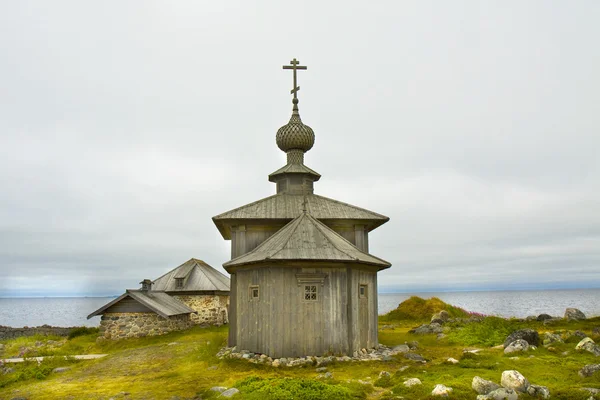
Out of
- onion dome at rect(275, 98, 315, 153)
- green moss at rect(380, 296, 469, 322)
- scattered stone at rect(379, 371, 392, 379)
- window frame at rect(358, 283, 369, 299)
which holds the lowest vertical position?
green moss at rect(380, 296, 469, 322)

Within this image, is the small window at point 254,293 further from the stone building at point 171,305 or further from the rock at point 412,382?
the stone building at point 171,305

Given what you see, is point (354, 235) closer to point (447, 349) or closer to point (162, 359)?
point (447, 349)

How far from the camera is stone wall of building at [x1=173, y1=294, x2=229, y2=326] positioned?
35.5 meters

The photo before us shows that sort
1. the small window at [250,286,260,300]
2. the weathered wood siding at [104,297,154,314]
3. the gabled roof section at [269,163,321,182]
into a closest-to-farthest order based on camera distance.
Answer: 1. the small window at [250,286,260,300]
2. the gabled roof section at [269,163,321,182]
3. the weathered wood siding at [104,297,154,314]

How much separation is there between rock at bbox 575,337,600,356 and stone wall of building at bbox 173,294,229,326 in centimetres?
2516

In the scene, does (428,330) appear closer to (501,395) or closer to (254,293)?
(254,293)

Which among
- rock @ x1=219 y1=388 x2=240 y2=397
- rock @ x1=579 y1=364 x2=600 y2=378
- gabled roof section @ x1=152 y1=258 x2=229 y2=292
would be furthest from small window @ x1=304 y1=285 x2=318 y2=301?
gabled roof section @ x1=152 y1=258 x2=229 y2=292

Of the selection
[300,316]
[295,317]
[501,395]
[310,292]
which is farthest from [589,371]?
[295,317]

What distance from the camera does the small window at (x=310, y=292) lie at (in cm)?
1795

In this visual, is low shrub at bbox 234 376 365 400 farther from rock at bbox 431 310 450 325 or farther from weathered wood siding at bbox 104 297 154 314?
rock at bbox 431 310 450 325

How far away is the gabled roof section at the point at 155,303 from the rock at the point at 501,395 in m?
20.3

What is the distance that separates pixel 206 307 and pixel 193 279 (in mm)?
2521

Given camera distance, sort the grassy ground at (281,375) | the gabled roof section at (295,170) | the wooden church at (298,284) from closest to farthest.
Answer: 1. the grassy ground at (281,375)
2. the wooden church at (298,284)
3. the gabled roof section at (295,170)

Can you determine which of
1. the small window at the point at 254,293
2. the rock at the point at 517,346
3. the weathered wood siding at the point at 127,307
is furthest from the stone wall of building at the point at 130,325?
the rock at the point at 517,346
